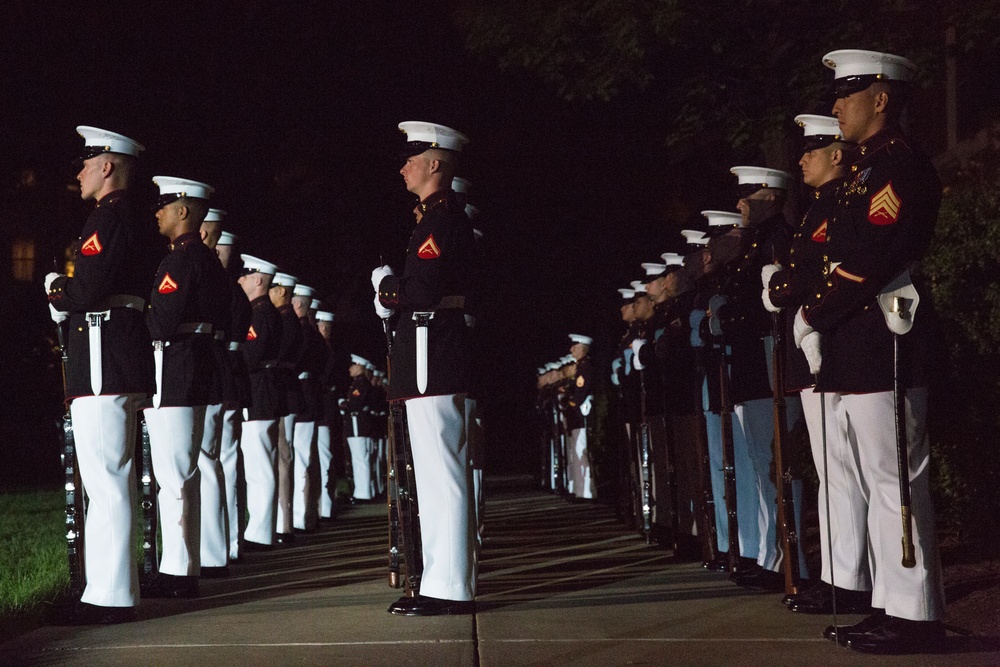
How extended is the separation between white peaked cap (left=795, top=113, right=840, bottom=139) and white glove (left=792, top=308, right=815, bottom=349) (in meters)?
1.10

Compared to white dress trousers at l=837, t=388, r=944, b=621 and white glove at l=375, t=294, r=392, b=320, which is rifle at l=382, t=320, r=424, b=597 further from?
white dress trousers at l=837, t=388, r=944, b=621

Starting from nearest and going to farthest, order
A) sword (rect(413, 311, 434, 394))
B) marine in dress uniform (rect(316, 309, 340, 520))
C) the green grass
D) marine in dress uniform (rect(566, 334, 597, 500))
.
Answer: sword (rect(413, 311, 434, 394)) → the green grass → marine in dress uniform (rect(316, 309, 340, 520)) → marine in dress uniform (rect(566, 334, 597, 500))

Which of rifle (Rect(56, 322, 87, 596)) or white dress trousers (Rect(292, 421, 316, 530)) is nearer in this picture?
rifle (Rect(56, 322, 87, 596))

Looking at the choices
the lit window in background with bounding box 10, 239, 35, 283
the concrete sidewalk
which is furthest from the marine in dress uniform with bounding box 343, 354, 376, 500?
the lit window in background with bounding box 10, 239, 35, 283

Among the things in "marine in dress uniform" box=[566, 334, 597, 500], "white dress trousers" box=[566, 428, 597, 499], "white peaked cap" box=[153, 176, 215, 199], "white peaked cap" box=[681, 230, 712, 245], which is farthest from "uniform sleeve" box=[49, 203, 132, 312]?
"white dress trousers" box=[566, 428, 597, 499]

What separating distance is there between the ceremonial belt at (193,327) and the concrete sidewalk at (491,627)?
65.0 inches

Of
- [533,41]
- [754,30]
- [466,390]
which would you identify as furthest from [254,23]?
[466,390]

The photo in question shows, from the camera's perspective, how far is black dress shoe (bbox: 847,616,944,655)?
234 inches

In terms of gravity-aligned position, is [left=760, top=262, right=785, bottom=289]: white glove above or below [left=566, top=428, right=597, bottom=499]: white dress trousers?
above

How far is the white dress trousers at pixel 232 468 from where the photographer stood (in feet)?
37.0

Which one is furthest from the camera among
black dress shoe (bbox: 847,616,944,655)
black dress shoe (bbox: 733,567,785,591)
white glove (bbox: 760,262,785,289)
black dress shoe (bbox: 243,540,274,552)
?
black dress shoe (bbox: 243,540,274,552)

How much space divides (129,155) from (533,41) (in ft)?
31.2

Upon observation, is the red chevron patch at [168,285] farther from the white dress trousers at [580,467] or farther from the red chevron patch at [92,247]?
the white dress trousers at [580,467]

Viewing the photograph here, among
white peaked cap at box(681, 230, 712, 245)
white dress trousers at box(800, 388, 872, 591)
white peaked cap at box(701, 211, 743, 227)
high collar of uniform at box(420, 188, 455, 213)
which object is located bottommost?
white dress trousers at box(800, 388, 872, 591)
